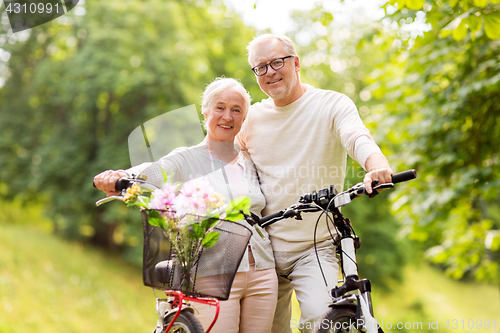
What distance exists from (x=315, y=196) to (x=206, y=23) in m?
11.2

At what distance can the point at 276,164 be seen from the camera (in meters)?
2.23

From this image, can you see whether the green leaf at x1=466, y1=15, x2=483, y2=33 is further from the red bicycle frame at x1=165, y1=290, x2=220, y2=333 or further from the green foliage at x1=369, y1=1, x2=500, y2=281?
the red bicycle frame at x1=165, y1=290, x2=220, y2=333

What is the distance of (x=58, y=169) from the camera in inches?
439

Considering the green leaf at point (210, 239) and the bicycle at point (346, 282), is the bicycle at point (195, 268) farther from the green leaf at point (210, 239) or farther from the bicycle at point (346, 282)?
the bicycle at point (346, 282)

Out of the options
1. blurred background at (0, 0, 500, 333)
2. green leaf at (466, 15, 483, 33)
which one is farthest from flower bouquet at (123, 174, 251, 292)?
blurred background at (0, 0, 500, 333)

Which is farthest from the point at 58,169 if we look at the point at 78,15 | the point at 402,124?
the point at 402,124

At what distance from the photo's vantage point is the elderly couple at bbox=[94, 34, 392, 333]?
200cm

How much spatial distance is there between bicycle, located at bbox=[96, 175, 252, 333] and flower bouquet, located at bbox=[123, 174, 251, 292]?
0.02 metres

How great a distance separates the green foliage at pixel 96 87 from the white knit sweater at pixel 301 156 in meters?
7.92

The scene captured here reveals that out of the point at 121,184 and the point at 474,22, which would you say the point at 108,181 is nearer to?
the point at 121,184

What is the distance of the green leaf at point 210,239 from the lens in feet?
5.12

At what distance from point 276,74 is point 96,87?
9.42m

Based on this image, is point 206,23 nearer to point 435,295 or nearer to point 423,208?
point 423,208

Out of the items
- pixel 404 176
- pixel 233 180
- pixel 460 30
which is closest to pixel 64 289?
pixel 233 180
